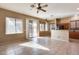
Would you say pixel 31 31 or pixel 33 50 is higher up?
pixel 31 31

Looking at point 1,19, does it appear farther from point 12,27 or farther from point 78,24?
point 78,24

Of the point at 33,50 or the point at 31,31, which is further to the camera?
the point at 31,31

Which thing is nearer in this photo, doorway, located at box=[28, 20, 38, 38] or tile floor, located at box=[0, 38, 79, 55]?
tile floor, located at box=[0, 38, 79, 55]

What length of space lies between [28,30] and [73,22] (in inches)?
99.7

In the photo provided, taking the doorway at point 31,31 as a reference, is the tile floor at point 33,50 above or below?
below

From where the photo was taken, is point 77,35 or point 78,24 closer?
point 77,35

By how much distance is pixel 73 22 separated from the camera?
496 centimetres

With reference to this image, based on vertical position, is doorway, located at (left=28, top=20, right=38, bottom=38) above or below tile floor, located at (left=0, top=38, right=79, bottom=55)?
above

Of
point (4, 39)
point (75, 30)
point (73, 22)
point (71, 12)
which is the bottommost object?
point (4, 39)

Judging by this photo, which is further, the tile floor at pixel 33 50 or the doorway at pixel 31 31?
the doorway at pixel 31 31
